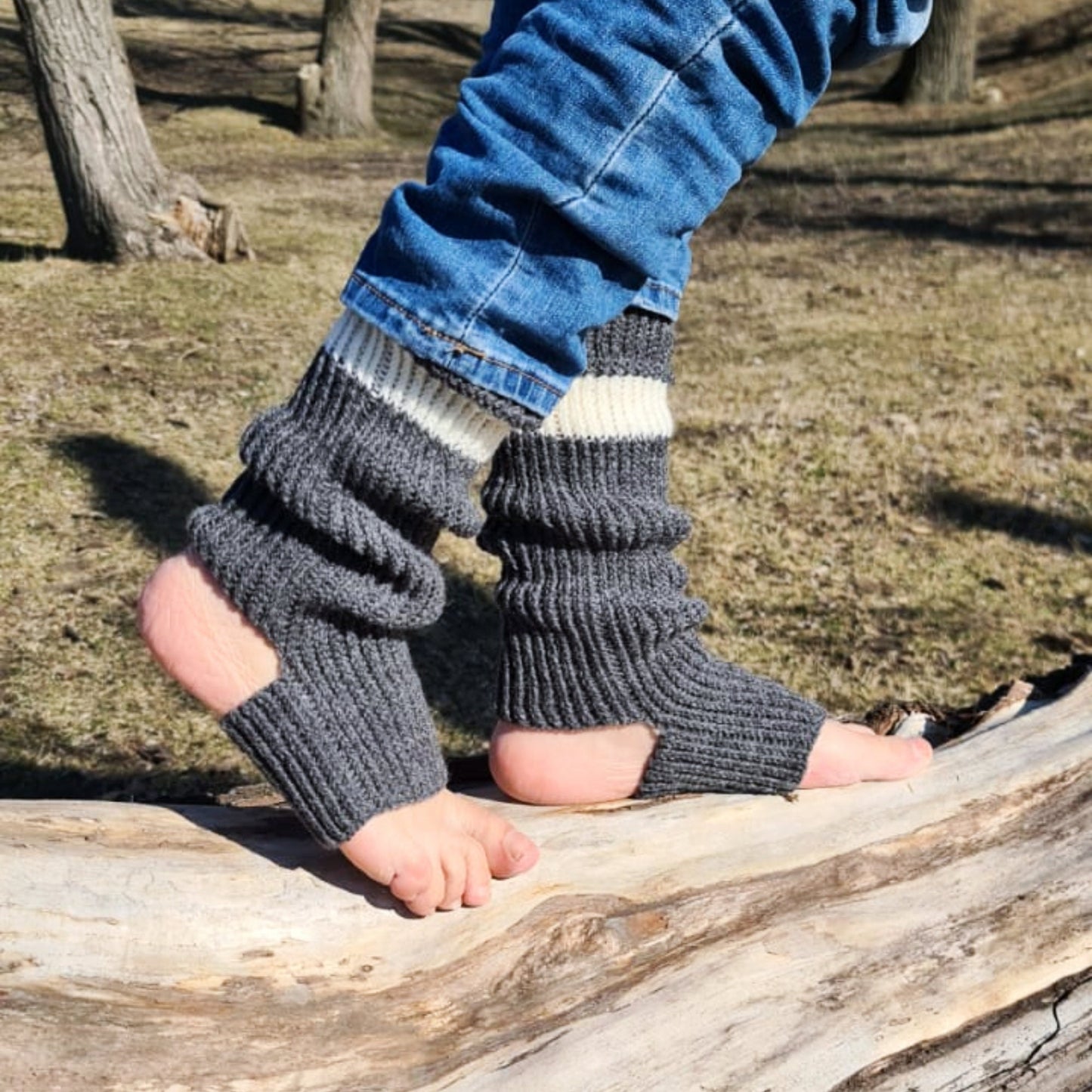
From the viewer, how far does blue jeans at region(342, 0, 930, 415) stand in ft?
3.57

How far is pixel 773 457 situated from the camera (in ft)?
13.1

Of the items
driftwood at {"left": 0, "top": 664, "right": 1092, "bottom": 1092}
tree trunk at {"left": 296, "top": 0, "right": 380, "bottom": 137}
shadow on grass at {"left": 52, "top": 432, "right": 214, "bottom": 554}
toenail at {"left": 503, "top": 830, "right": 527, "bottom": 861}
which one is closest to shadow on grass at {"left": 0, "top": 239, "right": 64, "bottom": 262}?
shadow on grass at {"left": 52, "top": 432, "right": 214, "bottom": 554}

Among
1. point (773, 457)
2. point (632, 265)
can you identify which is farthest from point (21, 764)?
point (773, 457)

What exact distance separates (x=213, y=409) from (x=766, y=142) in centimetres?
294

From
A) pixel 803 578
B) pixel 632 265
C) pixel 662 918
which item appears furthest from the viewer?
pixel 803 578

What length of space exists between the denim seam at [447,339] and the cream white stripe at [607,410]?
1.01 ft

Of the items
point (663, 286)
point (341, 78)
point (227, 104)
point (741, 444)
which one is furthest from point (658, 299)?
point (227, 104)

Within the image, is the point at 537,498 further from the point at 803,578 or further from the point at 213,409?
the point at 213,409

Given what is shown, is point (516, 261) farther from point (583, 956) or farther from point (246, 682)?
point (583, 956)

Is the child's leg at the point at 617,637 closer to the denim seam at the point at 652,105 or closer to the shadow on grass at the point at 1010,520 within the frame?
the denim seam at the point at 652,105

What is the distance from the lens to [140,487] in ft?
10.9

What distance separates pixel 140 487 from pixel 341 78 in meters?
8.10

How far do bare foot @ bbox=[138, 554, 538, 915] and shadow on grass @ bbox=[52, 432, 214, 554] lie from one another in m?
1.76

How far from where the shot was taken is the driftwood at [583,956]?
1.28 meters
